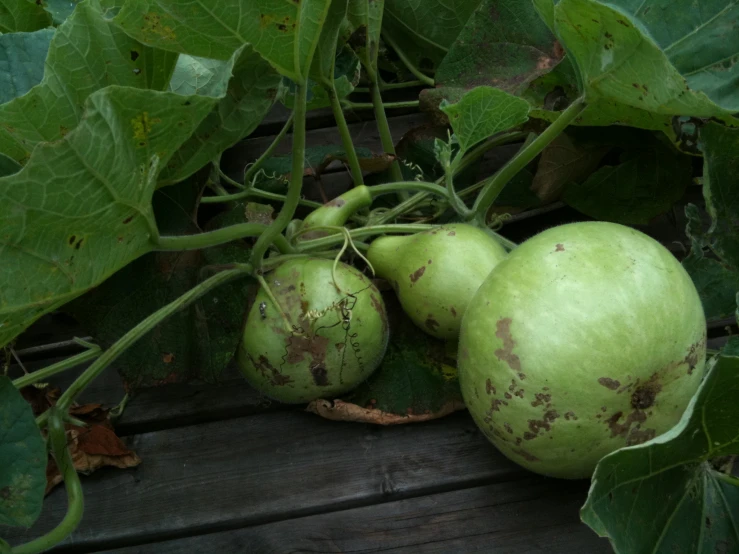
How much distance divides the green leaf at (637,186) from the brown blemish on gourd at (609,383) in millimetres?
462

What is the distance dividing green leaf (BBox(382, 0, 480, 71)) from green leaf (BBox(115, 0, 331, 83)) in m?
0.54

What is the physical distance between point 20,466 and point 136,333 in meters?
0.22

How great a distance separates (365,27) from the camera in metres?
1.09

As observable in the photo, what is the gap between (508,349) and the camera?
0.79 metres

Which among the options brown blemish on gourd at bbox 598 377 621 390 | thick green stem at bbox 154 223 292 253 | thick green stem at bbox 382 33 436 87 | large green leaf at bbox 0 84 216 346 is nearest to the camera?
large green leaf at bbox 0 84 216 346

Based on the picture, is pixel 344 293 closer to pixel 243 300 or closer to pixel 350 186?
pixel 243 300

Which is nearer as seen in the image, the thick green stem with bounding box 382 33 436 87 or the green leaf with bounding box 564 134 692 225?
the green leaf with bounding box 564 134 692 225

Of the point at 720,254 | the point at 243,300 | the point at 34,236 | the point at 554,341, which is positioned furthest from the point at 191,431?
the point at 720,254

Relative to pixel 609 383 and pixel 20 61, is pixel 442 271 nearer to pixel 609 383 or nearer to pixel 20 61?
pixel 609 383

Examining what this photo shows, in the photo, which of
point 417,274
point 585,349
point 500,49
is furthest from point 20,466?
point 500,49

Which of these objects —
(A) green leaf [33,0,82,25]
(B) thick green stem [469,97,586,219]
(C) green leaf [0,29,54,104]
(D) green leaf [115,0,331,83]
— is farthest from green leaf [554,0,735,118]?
(A) green leaf [33,0,82,25]

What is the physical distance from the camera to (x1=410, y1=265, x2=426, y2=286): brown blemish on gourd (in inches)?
38.5

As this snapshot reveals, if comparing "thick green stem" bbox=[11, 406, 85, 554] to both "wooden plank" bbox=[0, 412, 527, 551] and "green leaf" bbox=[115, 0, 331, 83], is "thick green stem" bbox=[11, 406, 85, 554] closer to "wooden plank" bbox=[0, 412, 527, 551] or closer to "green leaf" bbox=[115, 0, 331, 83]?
"wooden plank" bbox=[0, 412, 527, 551]

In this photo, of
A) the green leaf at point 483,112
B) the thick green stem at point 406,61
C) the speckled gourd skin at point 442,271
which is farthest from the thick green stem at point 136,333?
the thick green stem at point 406,61
